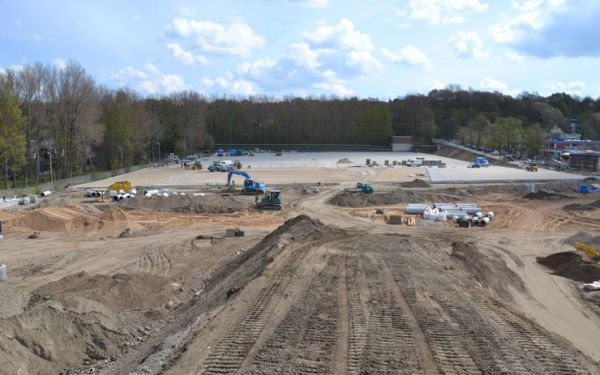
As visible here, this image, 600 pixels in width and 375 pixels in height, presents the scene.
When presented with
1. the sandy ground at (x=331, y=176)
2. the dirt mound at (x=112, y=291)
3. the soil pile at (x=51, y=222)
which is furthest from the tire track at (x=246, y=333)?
the sandy ground at (x=331, y=176)

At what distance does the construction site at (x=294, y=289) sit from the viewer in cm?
1039

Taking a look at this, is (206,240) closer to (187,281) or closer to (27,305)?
(187,281)

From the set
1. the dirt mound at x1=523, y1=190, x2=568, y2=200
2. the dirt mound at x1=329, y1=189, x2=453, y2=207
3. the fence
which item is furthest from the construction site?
the fence

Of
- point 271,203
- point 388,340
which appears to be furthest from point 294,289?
point 271,203

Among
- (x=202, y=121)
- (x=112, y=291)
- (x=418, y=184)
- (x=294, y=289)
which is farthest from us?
(x=202, y=121)

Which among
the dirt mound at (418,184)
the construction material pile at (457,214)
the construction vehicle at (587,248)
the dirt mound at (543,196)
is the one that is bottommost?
the construction vehicle at (587,248)

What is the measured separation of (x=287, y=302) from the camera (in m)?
13.7

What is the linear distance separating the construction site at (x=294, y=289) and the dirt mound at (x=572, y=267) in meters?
0.08

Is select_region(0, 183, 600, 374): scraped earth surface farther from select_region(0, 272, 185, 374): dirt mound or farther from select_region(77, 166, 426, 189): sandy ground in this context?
select_region(77, 166, 426, 189): sandy ground

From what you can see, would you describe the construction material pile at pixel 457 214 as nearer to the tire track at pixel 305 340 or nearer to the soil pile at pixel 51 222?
the tire track at pixel 305 340

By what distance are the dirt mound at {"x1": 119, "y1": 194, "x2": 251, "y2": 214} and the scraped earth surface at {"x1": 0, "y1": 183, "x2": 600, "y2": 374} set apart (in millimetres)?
5784

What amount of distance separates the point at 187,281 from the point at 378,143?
106 meters

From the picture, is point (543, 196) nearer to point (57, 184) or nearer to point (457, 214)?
point (457, 214)

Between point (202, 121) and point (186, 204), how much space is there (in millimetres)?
74156
